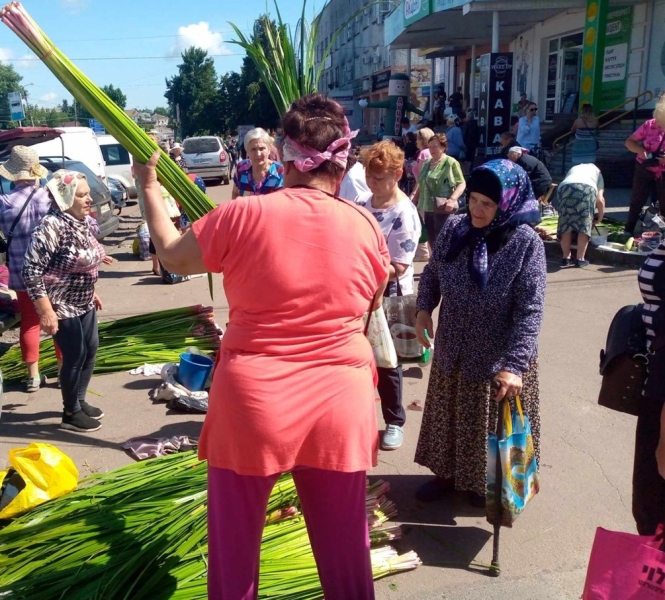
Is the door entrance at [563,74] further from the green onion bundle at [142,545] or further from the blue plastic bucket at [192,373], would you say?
the green onion bundle at [142,545]

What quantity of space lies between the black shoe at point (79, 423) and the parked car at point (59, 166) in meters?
5.81

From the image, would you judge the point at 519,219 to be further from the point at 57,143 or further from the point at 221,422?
the point at 57,143

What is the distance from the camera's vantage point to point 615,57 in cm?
1691

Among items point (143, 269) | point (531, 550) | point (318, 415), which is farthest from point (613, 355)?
point (143, 269)

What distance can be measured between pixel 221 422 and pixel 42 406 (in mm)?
3484

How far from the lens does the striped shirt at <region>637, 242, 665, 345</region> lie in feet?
6.77

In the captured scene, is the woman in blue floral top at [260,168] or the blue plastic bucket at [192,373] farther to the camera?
the blue plastic bucket at [192,373]

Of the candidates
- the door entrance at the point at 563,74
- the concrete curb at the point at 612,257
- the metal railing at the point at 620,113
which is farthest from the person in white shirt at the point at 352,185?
the door entrance at the point at 563,74

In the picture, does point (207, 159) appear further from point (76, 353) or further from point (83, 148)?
point (76, 353)

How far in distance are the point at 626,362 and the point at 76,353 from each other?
326 centimetres

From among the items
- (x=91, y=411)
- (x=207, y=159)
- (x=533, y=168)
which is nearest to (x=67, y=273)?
(x=91, y=411)

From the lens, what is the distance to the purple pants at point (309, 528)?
6.67ft

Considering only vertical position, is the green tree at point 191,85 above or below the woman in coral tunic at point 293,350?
above

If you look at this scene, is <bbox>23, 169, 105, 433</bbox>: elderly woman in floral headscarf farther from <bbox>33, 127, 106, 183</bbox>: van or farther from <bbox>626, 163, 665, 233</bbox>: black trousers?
<bbox>33, 127, 106, 183</bbox>: van
